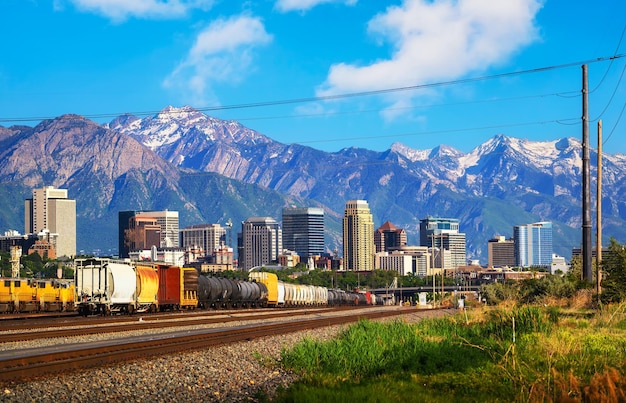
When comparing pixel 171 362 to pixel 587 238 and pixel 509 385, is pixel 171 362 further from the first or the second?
pixel 587 238

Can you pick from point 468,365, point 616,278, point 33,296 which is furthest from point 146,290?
point 468,365

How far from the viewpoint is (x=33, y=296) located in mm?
67375

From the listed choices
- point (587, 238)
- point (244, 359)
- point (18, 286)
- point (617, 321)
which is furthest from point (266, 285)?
point (244, 359)

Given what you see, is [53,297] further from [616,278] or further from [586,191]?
[616,278]

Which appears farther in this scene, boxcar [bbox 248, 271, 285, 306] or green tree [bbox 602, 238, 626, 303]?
boxcar [bbox 248, 271, 285, 306]

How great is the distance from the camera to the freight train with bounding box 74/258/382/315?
53719 millimetres

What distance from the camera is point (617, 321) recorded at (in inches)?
1417

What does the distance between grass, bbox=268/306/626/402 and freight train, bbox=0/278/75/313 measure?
37305mm

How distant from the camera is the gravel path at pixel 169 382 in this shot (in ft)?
58.4

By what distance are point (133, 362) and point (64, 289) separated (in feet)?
175

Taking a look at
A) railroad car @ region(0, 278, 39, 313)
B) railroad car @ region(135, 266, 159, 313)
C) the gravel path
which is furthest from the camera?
railroad car @ region(0, 278, 39, 313)

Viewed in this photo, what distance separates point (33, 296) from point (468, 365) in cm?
5141

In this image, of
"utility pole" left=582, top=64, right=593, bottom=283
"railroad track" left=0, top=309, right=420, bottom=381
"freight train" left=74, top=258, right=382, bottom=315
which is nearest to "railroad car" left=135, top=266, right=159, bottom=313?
"freight train" left=74, top=258, right=382, bottom=315

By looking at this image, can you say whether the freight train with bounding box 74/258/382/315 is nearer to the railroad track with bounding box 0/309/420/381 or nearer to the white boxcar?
the white boxcar
